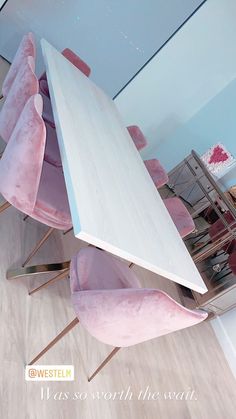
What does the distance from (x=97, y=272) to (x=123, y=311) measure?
14.0 inches

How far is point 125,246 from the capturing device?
1.00m

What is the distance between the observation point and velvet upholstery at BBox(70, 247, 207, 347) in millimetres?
980

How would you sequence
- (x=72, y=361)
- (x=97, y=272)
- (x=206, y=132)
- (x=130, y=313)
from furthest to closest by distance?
(x=206, y=132) → (x=72, y=361) → (x=97, y=272) → (x=130, y=313)

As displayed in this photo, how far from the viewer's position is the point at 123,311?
3.29ft

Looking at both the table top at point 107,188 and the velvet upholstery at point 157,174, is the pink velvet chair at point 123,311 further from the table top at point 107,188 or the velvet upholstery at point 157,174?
the velvet upholstery at point 157,174

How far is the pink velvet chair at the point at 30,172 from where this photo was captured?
42.5 inches

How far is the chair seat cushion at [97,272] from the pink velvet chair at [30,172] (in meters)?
0.18

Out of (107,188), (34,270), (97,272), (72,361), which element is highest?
(107,188)

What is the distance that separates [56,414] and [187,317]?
81 cm

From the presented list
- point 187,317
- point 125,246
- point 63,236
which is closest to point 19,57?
point 63,236

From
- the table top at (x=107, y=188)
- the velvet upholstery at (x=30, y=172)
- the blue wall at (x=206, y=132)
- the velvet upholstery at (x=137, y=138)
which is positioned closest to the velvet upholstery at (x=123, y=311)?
the table top at (x=107, y=188)

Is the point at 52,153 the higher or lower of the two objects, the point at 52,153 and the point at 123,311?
the lower

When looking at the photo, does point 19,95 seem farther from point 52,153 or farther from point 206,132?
point 206,132

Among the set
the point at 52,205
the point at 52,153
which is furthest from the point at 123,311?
the point at 52,153
